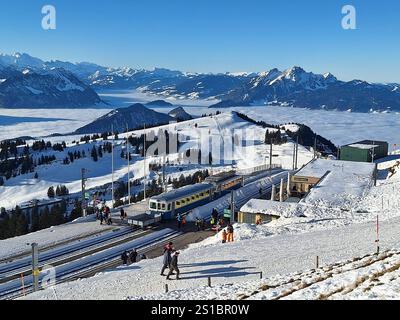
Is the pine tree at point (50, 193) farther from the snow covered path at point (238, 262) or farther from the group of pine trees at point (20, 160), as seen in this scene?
the snow covered path at point (238, 262)

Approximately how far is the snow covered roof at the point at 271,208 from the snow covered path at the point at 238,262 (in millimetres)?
8704

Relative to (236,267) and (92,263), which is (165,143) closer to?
(92,263)

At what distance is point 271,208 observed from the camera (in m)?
37.8

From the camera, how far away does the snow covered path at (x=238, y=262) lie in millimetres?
19203

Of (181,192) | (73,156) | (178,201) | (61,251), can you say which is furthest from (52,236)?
(73,156)

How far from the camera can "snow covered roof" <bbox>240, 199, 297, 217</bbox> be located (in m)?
36.5

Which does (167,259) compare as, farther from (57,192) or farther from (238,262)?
(57,192)

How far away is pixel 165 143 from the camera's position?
11162 cm

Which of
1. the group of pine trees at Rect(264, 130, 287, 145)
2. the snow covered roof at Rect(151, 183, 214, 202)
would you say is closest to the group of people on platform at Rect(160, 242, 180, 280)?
the snow covered roof at Rect(151, 183, 214, 202)

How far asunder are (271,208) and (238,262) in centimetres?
1630
